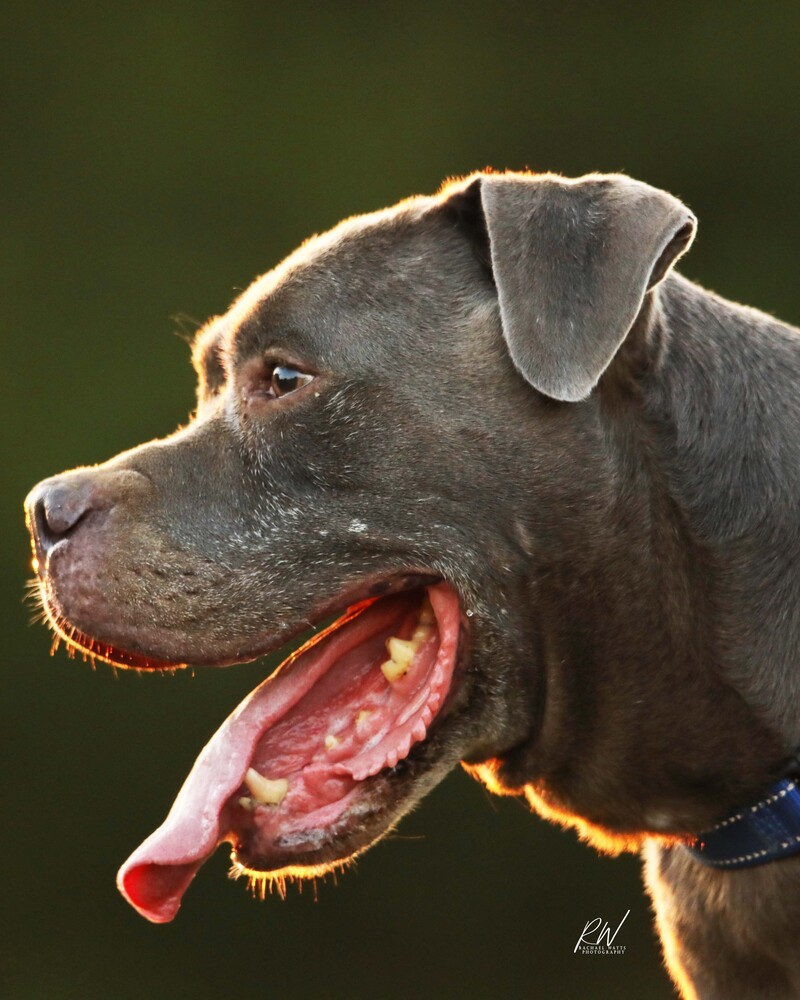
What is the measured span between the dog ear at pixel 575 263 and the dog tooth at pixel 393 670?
28.1 inches

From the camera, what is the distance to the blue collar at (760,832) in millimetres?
3242

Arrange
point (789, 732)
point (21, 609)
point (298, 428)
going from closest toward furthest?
1. point (789, 732)
2. point (298, 428)
3. point (21, 609)

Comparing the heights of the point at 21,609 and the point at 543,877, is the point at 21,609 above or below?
above

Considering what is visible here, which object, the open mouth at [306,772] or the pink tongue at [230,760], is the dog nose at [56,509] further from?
the pink tongue at [230,760]

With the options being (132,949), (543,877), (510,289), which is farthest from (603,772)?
(132,949)

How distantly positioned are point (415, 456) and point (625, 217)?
0.69 metres

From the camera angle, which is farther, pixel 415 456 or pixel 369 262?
pixel 369 262

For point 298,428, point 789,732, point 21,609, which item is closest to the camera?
point 789,732

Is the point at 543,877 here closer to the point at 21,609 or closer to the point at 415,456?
the point at 21,609

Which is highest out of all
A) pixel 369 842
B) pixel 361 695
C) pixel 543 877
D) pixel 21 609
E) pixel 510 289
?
pixel 510 289

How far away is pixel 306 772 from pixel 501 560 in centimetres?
65

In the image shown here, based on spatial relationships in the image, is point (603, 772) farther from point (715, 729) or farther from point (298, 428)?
point (298, 428)

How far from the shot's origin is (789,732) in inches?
128

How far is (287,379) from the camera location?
353 cm
